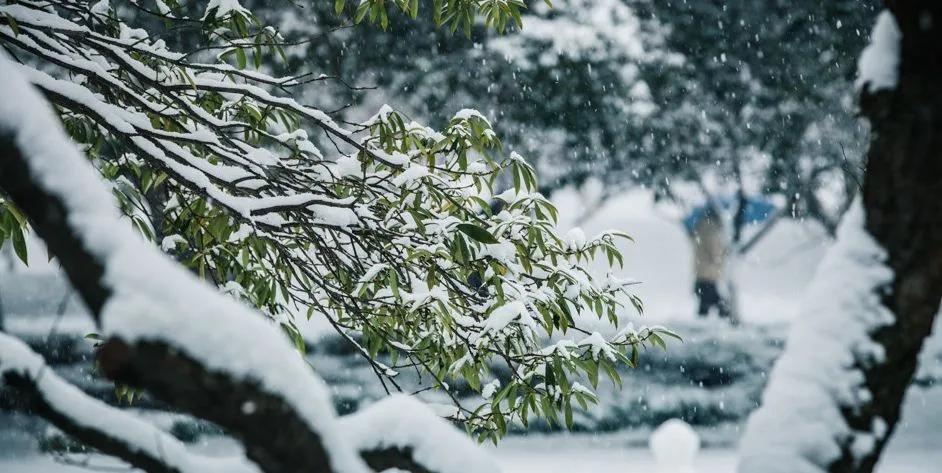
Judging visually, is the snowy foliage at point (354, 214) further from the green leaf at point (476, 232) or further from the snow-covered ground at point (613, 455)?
the snow-covered ground at point (613, 455)

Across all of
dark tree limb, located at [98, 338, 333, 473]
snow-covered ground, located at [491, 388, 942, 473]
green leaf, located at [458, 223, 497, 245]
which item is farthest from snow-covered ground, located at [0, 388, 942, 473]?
dark tree limb, located at [98, 338, 333, 473]

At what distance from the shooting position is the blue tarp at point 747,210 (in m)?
15.7

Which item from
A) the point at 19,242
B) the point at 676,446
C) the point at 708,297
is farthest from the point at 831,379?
the point at 708,297

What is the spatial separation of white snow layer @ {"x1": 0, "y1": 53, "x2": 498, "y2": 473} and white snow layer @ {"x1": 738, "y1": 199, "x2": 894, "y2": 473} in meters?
0.74

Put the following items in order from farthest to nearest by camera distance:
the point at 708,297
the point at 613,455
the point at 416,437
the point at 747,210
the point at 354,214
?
the point at 708,297 < the point at 747,210 < the point at 613,455 < the point at 354,214 < the point at 416,437

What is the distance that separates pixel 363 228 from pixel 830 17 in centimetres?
1039

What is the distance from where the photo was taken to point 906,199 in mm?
1278

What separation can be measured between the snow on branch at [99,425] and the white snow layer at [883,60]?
122 cm

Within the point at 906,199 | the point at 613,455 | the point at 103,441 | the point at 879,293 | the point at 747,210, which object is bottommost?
the point at 103,441

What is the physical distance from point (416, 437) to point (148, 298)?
545 mm

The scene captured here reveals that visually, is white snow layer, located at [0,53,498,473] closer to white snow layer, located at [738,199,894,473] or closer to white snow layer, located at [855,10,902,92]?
white snow layer, located at [738,199,894,473]

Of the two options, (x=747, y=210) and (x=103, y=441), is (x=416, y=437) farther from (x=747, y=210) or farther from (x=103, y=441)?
(x=747, y=210)

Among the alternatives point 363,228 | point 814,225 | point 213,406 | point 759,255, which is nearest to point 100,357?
point 213,406

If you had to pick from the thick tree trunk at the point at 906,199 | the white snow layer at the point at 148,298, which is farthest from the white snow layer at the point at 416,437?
the thick tree trunk at the point at 906,199
